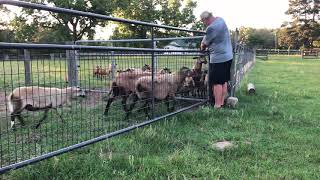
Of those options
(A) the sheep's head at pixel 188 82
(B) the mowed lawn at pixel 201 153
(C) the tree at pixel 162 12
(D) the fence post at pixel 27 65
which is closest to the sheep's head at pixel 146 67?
(B) the mowed lawn at pixel 201 153

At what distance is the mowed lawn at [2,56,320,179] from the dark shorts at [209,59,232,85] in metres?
1.06

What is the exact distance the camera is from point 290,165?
4.30m

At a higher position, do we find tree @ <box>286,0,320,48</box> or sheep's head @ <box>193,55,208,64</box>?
tree @ <box>286,0,320,48</box>

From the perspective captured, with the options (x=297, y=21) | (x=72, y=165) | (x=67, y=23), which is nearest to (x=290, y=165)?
(x=72, y=165)

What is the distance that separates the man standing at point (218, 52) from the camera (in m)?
7.53

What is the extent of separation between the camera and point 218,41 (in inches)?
299

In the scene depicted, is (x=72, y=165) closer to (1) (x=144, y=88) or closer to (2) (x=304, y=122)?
(1) (x=144, y=88)

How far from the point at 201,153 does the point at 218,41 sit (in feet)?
11.6

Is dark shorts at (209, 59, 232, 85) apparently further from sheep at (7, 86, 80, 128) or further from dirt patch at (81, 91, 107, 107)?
sheep at (7, 86, 80, 128)

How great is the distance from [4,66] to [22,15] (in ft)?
154

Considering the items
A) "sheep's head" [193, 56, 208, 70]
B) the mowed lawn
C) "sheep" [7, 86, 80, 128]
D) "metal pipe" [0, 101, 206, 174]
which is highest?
"sheep's head" [193, 56, 208, 70]

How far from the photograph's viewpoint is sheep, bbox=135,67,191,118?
6344 millimetres

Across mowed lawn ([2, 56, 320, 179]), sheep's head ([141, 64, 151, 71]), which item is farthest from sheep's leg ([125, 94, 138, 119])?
mowed lawn ([2, 56, 320, 179])

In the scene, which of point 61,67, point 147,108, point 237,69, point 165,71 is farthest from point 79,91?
point 237,69
